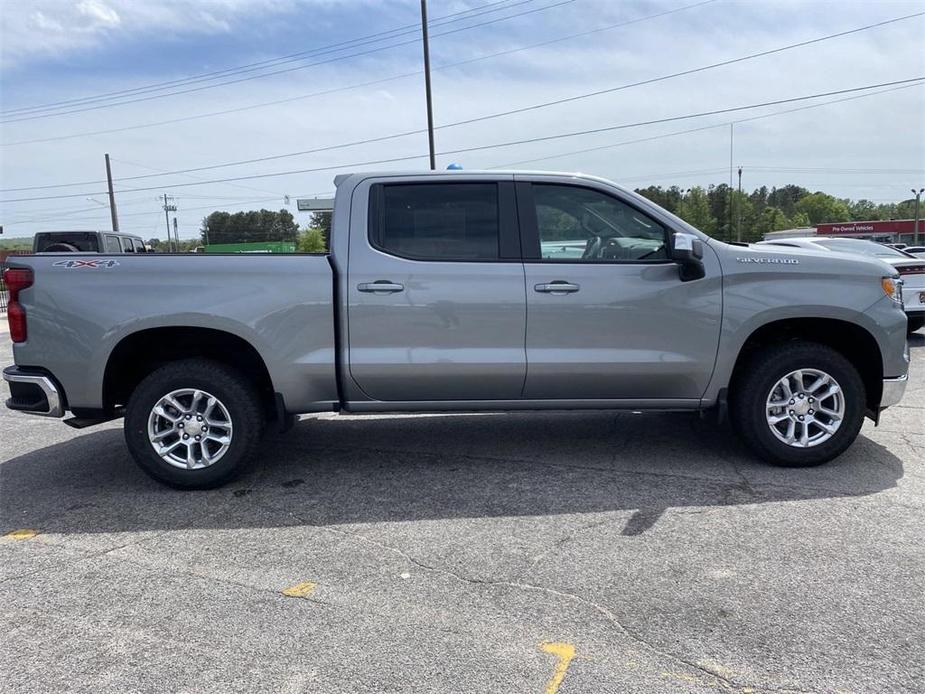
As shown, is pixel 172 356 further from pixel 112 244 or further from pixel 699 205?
pixel 699 205

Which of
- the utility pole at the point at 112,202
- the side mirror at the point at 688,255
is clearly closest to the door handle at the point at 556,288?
the side mirror at the point at 688,255

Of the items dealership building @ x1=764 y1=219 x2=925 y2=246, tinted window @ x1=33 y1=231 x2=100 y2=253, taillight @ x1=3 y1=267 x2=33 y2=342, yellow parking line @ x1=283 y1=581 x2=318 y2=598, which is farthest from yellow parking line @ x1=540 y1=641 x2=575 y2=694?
dealership building @ x1=764 y1=219 x2=925 y2=246

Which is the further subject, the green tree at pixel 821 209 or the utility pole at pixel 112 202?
the green tree at pixel 821 209

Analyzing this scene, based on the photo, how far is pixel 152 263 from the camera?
466 cm

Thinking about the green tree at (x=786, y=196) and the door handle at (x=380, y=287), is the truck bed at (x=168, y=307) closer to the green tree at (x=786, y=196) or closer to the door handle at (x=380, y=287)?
the door handle at (x=380, y=287)

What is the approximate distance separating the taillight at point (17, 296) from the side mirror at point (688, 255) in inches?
157

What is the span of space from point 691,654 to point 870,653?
664 mm

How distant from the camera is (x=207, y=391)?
4.71 metres

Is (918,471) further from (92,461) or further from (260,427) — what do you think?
(92,461)

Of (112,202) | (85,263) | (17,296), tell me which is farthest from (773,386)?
(112,202)

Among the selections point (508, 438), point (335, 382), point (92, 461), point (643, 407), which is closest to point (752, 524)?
point (643, 407)

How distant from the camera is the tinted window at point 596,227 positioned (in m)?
4.87

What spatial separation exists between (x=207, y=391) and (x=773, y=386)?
3.64 m

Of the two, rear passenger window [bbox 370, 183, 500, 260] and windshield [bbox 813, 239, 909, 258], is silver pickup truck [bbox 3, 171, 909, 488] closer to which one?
rear passenger window [bbox 370, 183, 500, 260]
